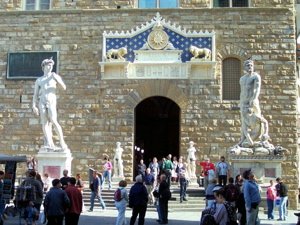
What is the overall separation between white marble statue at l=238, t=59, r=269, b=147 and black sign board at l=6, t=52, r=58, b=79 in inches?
340

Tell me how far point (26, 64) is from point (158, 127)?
934cm

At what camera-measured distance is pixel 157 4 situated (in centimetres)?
2069

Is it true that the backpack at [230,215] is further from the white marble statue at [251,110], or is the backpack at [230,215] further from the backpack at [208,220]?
the white marble statue at [251,110]

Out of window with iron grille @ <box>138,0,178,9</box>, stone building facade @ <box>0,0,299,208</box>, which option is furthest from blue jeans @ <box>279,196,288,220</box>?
window with iron grille @ <box>138,0,178,9</box>

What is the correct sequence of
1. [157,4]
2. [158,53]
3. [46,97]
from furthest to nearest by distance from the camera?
[157,4] < [158,53] < [46,97]

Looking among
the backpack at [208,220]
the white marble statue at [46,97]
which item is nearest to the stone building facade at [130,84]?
the white marble statue at [46,97]

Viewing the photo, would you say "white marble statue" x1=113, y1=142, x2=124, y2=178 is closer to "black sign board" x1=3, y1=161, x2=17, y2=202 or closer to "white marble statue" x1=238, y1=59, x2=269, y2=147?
"white marble statue" x1=238, y1=59, x2=269, y2=147

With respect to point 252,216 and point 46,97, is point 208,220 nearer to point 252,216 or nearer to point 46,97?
point 252,216

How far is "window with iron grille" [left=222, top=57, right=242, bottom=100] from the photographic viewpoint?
65.3ft

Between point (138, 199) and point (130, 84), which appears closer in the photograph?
point (138, 199)

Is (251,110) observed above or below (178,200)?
above

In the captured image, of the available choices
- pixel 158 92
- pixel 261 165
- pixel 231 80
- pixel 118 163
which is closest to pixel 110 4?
pixel 158 92

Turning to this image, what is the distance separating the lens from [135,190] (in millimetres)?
10672

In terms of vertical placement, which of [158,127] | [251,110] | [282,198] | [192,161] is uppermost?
[158,127]
